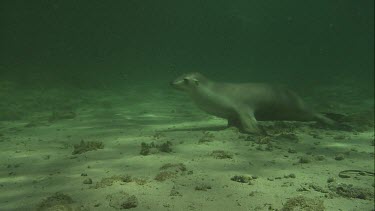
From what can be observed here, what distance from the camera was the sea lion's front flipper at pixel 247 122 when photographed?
692 cm

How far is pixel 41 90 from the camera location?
563 inches

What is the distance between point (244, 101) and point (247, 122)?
2.34ft

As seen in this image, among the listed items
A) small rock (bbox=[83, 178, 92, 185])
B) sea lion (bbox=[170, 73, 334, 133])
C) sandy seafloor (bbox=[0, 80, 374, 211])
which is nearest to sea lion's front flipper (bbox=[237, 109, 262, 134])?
sea lion (bbox=[170, 73, 334, 133])

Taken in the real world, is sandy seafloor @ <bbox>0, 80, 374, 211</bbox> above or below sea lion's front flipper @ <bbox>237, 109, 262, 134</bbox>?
below

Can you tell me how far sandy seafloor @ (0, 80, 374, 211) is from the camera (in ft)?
12.0

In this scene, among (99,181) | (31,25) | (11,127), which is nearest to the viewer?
(99,181)

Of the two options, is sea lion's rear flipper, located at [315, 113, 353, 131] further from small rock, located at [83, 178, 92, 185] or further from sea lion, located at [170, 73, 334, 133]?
small rock, located at [83, 178, 92, 185]

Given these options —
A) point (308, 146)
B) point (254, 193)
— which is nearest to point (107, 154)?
point (254, 193)

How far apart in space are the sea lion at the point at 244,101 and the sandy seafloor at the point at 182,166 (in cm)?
28

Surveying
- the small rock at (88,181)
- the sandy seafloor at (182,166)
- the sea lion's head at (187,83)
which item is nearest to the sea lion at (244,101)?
the sea lion's head at (187,83)

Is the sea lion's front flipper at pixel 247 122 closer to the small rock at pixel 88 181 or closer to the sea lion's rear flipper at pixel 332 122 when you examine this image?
the sea lion's rear flipper at pixel 332 122

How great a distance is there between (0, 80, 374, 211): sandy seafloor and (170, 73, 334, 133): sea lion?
280 millimetres

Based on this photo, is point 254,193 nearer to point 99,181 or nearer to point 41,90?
point 99,181

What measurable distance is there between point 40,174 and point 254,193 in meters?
2.48
